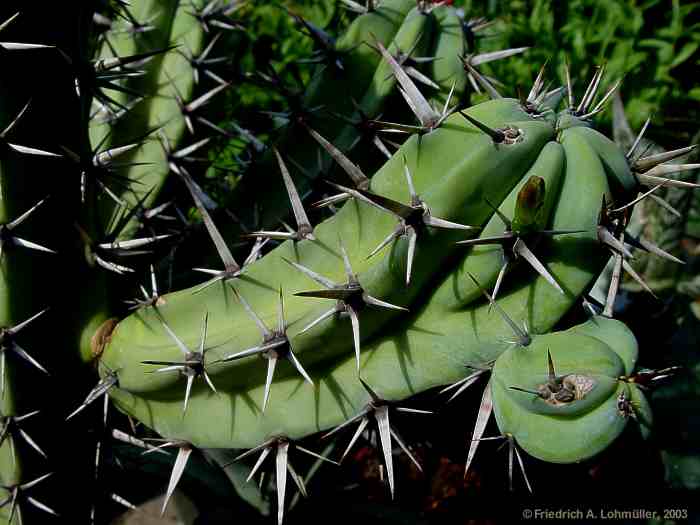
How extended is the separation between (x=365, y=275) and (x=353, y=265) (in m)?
0.07

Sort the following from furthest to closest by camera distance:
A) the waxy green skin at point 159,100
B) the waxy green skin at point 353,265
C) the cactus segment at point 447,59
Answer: the waxy green skin at point 159,100, the cactus segment at point 447,59, the waxy green skin at point 353,265

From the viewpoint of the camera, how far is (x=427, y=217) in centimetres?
121

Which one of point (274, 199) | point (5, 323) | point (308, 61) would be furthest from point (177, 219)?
point (5, 323)

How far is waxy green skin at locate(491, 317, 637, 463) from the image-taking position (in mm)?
1102

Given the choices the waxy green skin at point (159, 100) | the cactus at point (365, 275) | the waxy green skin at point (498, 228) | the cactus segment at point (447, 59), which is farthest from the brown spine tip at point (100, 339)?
the cactus segment at point (447, 59)

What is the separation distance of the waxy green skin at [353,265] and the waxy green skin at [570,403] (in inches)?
8.4

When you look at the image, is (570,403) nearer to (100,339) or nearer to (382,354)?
(382,354)

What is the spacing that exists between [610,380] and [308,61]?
44.5 inches

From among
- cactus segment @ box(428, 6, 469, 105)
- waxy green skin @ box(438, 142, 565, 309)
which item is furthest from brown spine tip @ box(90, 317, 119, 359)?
cactus segment @ box(428, 6, 469, 105)

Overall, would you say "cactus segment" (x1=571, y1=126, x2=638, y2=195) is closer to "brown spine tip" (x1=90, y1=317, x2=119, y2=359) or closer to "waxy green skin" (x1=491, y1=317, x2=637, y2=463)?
"waxy green skin" (x1=491, y1=317, x2=637, y2=463)

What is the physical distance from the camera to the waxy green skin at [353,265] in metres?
1.21

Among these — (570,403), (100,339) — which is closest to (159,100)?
(100,339)

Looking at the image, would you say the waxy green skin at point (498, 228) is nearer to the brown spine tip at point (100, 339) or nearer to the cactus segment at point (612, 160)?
the cactus segment at point (612, 160)

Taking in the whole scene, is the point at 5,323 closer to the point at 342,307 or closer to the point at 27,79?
the point at 27,79
